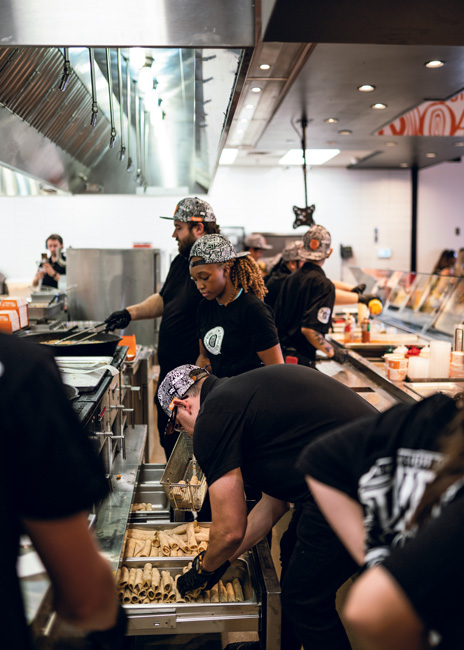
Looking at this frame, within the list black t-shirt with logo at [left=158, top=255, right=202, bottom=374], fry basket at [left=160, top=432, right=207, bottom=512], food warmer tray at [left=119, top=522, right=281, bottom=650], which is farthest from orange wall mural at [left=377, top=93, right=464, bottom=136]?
food warmer tray at [left=119, top=522, right=281, bottom=650]

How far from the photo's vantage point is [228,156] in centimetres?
889

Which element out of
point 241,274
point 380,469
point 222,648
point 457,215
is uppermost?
point 457,215

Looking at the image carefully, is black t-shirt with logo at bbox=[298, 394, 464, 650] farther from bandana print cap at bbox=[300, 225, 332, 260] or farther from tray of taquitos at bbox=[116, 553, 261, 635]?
bandana print cap at bbox=[300, 225, 332, 260]

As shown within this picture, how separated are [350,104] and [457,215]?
655 cm

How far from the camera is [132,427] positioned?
151 inches

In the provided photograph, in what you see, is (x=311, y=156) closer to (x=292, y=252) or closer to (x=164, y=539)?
(x=292, y=252)

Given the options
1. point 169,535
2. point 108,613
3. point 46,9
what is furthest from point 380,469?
point 46,9

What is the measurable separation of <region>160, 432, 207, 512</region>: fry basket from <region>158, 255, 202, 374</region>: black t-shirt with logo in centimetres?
119

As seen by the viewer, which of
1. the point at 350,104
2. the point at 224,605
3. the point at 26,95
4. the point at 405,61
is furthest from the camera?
the point at 350,104

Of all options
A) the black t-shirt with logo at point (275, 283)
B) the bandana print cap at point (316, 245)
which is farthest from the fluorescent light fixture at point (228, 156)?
the bandana print cap at point (316, 245)

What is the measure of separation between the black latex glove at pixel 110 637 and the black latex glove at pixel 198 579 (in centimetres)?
96

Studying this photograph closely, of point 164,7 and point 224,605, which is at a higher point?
point 164,7

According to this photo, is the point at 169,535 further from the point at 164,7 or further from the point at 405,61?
the point at 405,61

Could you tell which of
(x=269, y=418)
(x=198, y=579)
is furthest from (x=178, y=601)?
(x=269, y=418)
